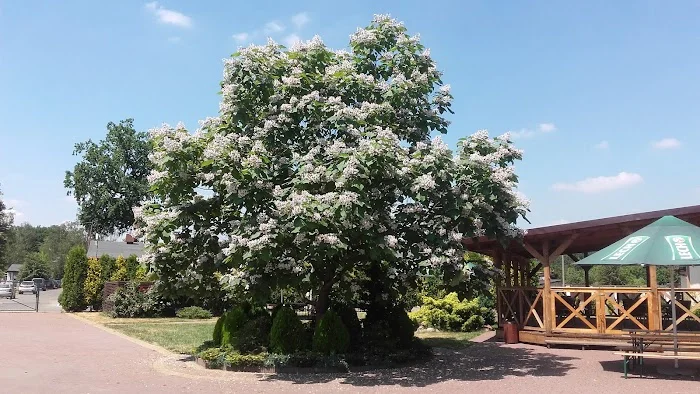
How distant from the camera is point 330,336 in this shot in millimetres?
12086

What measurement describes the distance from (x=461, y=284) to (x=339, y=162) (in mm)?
3610

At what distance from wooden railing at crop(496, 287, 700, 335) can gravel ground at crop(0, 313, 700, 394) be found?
0.83 metres

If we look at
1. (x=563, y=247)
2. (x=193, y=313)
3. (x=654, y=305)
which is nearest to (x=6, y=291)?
(x=193, y=313)

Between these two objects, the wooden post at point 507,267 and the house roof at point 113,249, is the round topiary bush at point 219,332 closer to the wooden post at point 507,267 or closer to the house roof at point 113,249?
the wooden post at point 507,267

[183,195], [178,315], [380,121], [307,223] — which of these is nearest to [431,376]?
[307,223]

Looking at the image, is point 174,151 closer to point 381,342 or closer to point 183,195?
point 183,195

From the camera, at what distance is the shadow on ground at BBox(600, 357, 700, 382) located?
10.6 metres

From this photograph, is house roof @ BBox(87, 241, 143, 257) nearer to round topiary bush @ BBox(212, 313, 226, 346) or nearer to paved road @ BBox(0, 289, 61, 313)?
paved road @ BBox(0, 289, 61, 313)

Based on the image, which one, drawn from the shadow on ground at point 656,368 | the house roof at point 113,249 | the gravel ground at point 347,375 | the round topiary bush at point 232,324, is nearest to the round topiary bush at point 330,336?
the gravel ground at point 347,375

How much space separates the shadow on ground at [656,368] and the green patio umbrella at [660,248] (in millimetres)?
364

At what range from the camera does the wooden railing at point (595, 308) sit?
1412 centimetres

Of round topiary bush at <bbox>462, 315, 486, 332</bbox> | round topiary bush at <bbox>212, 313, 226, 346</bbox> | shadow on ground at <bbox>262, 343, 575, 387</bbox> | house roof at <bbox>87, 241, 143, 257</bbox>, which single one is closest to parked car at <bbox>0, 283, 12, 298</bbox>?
house roof at <bbox>87, 241, 143, 257</bbox>

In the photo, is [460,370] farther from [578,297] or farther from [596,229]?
[578,297]

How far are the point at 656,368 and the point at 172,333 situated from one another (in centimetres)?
1431
